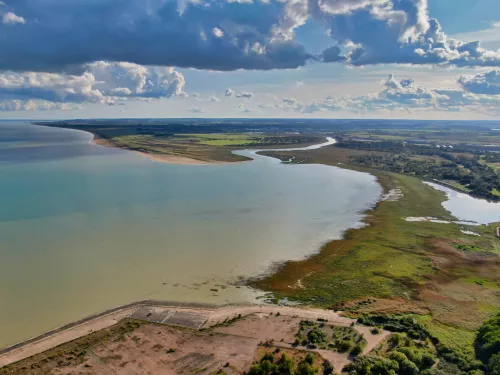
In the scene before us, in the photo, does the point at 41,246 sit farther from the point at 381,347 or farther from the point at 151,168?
the point at 151,168

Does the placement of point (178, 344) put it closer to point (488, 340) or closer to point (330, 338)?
point (330, 338)

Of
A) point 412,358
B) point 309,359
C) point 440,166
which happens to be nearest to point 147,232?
point 309,359

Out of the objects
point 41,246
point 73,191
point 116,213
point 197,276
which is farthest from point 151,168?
point 197,276

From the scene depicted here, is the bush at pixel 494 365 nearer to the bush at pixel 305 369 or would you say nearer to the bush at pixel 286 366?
the bush at pixel 305 369

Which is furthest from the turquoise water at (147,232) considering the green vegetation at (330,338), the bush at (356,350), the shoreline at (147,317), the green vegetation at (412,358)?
the green vegetation at (412,358)

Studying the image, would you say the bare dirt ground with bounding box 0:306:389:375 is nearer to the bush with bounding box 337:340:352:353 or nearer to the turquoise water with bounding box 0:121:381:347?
the bush with bounding box 337:340:352:353
